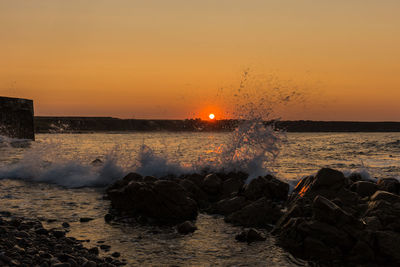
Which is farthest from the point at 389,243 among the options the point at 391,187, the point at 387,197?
the point at 391,187

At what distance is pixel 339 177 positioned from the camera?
920cm

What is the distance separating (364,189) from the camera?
9.91 meters

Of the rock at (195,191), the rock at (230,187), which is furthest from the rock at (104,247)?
the rock at (230,187)

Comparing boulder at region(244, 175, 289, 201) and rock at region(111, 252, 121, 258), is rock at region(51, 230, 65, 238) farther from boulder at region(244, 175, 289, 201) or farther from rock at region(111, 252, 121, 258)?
boulder at region(244, 175, 289, 201)

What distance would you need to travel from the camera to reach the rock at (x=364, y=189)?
9836 millimetres

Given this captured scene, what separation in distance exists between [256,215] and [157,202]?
7.84 ft

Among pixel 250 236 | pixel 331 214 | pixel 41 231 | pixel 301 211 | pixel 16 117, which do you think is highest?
pixel 16 117

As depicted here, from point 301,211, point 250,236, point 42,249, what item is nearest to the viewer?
point 42,249

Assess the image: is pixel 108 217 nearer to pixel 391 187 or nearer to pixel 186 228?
pixel 186 228

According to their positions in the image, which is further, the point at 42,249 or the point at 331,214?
the point at 331,214

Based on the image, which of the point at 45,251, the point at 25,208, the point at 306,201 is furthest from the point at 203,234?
the point at 25,208

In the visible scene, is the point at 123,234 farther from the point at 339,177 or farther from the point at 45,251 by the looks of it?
the point at 339,177

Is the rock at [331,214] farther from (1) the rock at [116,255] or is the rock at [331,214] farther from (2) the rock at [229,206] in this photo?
(1) the rock at [116,255]

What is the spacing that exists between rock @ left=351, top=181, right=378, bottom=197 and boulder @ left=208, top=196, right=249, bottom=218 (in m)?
2.89
